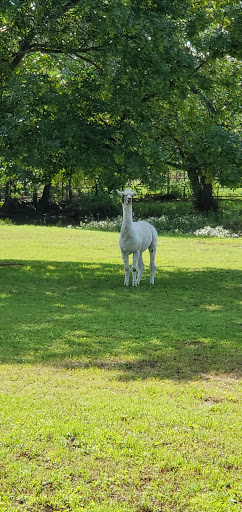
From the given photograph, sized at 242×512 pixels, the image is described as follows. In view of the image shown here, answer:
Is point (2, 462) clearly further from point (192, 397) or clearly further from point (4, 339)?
point (4, 339)

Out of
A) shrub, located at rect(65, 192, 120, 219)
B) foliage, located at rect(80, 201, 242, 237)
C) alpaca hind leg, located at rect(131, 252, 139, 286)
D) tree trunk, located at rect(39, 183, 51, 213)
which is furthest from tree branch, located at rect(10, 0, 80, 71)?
tree trunk, located at rect(39, 183, 51, 213)

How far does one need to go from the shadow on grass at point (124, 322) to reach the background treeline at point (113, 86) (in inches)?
Result: 122

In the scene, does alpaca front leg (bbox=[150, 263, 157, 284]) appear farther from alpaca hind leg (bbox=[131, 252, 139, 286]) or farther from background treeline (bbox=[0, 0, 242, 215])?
background treeline (bbox=[0, 0, 242, 215])

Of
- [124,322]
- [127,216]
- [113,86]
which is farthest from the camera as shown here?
[113,86]

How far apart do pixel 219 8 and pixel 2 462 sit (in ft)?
53.3

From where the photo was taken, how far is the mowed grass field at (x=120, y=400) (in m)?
5.07

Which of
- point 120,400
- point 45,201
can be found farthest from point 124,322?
point 45,201

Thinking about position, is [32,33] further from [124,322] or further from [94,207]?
[94,207]

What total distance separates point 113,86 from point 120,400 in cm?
1193

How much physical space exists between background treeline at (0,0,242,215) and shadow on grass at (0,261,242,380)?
3.10m

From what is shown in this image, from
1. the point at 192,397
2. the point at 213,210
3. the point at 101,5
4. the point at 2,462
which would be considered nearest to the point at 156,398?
the point at 192,397

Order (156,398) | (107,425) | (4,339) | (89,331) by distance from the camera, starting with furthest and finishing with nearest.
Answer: (89,331), (4,339), (156,398), (107,425)

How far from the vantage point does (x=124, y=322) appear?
11.7m

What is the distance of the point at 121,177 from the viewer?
17250mm
